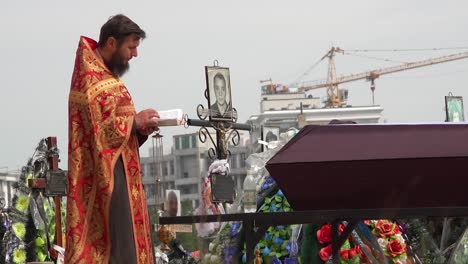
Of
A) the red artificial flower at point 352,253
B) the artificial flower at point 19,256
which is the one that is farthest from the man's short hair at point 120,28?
the artificial flower at point 19,256

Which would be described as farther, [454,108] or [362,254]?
[454,108]

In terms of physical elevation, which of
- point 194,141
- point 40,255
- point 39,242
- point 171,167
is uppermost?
point 194,141

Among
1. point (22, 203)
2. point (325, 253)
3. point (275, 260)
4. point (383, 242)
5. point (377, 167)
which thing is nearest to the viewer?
point (377, 167)

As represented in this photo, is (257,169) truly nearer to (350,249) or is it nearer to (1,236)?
(350,249)

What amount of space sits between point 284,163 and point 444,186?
74cm

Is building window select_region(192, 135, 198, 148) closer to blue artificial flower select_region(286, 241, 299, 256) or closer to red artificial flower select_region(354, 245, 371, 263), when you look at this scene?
blue artificial flower select_region(286, 241, 299, 256)

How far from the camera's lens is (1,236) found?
50.6 ft

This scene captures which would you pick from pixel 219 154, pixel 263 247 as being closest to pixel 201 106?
pixel 219 154

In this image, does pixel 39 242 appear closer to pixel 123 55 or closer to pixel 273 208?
pixel 273 208

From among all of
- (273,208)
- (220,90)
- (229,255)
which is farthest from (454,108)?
(229,255)

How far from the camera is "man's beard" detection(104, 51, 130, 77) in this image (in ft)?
22.4

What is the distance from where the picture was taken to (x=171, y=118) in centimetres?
648

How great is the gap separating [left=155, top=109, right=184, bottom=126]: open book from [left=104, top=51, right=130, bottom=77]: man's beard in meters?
0.40

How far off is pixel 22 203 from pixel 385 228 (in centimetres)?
742
